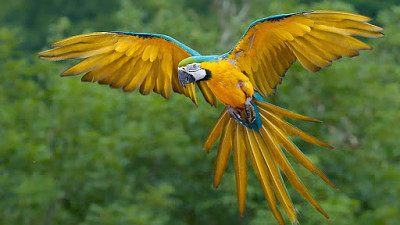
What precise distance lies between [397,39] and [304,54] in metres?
7.11

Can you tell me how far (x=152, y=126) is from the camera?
7.30m

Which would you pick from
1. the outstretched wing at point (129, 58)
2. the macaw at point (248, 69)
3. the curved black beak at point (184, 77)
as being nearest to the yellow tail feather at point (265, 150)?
the macaw at point (248, 69)

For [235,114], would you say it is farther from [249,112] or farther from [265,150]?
[265,150]

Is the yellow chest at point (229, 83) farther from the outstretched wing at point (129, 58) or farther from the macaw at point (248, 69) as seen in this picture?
the outstretched wing at point (129, 58)

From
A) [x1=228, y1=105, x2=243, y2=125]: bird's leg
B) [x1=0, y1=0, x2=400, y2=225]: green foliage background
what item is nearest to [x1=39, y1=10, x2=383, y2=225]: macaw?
[x1=228, y1=105, x2=243, y2=125]: bird's leg

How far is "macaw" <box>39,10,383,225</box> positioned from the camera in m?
2.28

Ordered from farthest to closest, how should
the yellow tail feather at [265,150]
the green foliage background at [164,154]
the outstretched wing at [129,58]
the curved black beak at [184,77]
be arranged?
the green foliage background at [164,154] → the outstretched wing at [129,58] → the yellow tail feather at [265,150] → the curved black beak at [184,77]

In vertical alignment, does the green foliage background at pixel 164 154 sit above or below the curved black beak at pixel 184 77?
below

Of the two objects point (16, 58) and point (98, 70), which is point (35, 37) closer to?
point (16, 58)

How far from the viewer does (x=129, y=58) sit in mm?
2682

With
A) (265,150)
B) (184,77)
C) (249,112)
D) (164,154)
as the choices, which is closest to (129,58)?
(184,77)

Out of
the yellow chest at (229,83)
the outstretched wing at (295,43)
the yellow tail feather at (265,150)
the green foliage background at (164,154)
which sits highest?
the outstretched wing at (295,43)

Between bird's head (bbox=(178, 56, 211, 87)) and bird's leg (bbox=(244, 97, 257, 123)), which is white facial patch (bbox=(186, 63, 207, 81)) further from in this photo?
bird's leg (bbox=(244, 97, 257, 123))

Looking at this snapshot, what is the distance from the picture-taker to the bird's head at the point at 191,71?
2.24m
